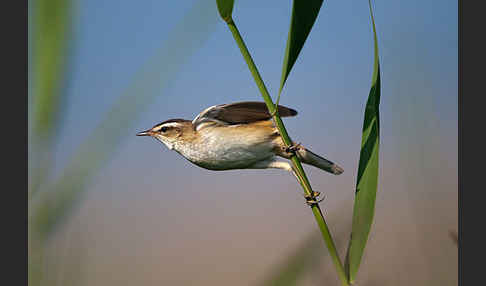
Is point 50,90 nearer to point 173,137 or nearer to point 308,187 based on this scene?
point 308,187

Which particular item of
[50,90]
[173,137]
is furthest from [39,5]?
[173,137]

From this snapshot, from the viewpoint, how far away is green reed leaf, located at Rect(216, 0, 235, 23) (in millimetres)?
516

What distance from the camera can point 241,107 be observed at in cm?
92

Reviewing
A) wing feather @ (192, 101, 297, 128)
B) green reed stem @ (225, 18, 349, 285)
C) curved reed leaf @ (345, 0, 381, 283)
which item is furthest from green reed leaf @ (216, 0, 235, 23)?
wing feather @ (192, 101, 297, 128)

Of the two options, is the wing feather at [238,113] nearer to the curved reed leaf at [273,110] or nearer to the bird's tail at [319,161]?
the bird's tail at [319,161]

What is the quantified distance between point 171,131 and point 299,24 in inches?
24.6

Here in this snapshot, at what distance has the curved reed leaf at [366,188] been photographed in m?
0.55

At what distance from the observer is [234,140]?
0.95 meters

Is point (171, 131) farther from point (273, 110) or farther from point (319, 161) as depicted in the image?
point (273, 110)

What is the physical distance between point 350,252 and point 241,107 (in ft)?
1.45

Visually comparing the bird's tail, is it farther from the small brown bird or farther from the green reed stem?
the green reed stem

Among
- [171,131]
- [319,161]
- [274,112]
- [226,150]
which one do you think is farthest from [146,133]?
[274,112]

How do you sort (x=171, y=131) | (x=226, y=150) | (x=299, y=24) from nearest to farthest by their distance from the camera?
(x=299, y=24) < (x=226, y=150) < (x=171, y=131)

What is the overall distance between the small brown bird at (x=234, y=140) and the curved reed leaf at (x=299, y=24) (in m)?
0.40
